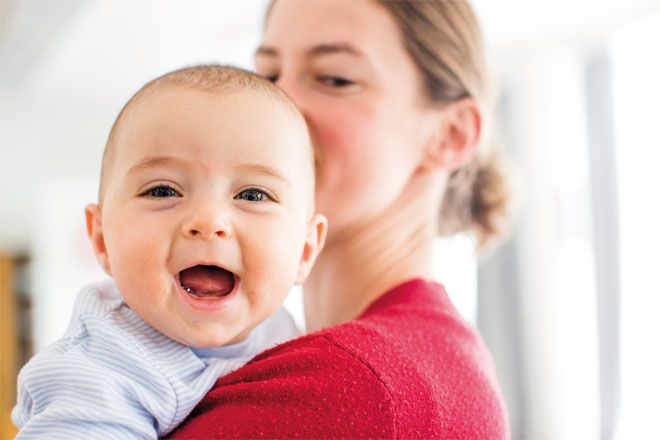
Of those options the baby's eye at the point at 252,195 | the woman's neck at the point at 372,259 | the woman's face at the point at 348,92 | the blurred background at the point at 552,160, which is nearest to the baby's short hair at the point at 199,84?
the baby's eye at the point at 252,195

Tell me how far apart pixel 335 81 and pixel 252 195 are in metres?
0.44

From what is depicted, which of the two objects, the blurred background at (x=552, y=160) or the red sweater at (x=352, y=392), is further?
the blurred background at (x=552, y=160)

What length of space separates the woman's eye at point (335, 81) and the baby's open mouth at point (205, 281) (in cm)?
48

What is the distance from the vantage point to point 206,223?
80cm

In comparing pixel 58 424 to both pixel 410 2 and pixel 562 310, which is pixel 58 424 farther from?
pixel 562 310

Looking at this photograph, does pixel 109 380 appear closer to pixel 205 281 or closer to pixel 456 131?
pixel 205 281

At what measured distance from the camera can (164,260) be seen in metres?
0.82

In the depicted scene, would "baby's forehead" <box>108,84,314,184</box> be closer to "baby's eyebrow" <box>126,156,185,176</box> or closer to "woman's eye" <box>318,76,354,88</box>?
"baby's eyebrow" <box>126,156,185,176</box>

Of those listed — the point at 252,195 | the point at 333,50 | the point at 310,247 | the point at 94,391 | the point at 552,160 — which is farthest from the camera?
the point at 552,160

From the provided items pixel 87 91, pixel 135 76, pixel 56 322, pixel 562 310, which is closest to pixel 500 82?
pixel 562 310

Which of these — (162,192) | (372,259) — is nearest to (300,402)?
(162,192)

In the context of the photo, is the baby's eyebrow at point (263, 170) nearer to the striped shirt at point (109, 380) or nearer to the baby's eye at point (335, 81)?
the striped shirt at point (109, 380)

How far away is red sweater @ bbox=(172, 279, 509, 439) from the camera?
2.65ft

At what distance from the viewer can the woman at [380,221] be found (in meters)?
0.84
